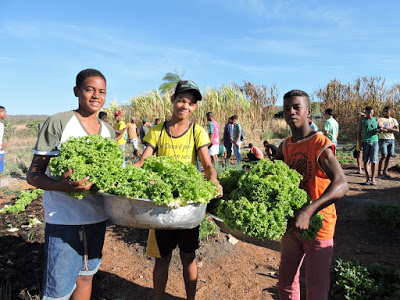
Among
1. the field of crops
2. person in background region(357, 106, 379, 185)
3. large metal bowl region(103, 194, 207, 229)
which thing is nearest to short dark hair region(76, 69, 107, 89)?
large metal bowl region(103, 194, 207, 229)

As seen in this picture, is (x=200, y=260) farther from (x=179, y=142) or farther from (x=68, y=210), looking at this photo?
(x=68, y=210)

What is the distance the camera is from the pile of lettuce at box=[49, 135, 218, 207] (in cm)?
182

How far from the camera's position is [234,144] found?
11.8 metres

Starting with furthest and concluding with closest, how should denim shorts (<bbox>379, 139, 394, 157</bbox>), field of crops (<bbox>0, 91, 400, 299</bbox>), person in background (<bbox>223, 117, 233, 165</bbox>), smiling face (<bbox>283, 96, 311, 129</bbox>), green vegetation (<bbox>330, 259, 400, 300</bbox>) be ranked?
person in background (<bbox>223, 117, 233, 165</bbox>) → denim shorts (<bbox>379, 139, 394, 157</bbox>) → field of crops (<bbox>0, 91, 400, 299</bbox>) → green vegetation (<bbox>330, 259, 400, 300</bbox>) → smiling face (<bbox>283, 96, 311, 129</bbox>)

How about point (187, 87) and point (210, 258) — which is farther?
point (210, 258)

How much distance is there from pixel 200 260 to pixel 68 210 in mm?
2666

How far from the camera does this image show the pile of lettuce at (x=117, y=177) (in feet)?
5.97

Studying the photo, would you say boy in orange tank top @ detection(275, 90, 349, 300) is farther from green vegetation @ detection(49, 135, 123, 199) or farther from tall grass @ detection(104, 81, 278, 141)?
tall grass @ detection(104, 81, 278, 141)

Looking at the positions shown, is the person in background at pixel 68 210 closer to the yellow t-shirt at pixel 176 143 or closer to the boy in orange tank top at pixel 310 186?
the yellow t-shirt at pixel 176 143

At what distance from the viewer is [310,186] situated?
2182mm

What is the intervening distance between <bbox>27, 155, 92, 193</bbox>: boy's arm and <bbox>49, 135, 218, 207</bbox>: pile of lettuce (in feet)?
0.12

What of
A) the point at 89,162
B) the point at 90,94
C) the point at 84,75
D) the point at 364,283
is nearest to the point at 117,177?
the point at 89,162

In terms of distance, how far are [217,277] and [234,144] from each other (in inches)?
324

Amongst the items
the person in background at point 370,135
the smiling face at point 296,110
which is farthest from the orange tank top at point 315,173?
the person in background at point 370,135
